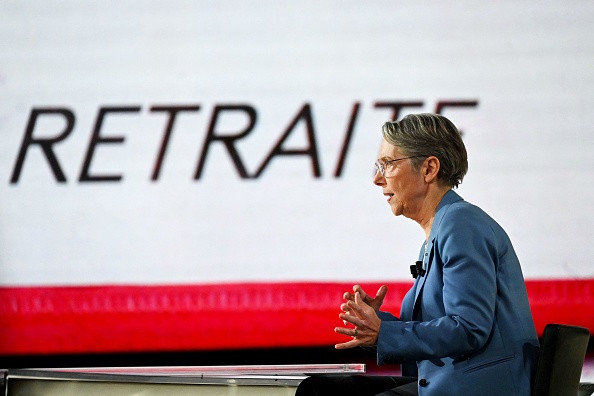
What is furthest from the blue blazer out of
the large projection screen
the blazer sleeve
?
the large projection screen

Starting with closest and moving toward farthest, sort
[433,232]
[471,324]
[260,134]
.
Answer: [471,324]
[433,232]
[260,134]

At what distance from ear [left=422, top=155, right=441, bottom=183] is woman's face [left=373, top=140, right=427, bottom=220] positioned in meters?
0.01

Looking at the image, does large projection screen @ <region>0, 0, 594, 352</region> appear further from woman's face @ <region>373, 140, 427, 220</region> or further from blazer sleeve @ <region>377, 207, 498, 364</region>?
blazer sleeve @ <region>377, 207, 498, 364</region>

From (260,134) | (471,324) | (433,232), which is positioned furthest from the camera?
(260,134)

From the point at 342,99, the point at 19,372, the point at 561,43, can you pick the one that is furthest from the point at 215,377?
the point at 561,43

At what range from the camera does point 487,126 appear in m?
2.84

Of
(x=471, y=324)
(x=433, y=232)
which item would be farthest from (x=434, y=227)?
(x=471, y=324)

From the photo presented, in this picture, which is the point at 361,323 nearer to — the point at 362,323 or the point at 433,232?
the point at 362,323

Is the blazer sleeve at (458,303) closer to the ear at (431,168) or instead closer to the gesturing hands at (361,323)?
the gesturing hands at (361,323)

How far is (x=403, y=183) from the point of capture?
5.77 feet

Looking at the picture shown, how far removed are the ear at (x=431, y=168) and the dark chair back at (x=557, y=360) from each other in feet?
1.28

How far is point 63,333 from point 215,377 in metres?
1.09

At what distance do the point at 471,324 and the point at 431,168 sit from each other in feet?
1.22

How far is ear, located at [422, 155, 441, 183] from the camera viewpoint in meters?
1.73
